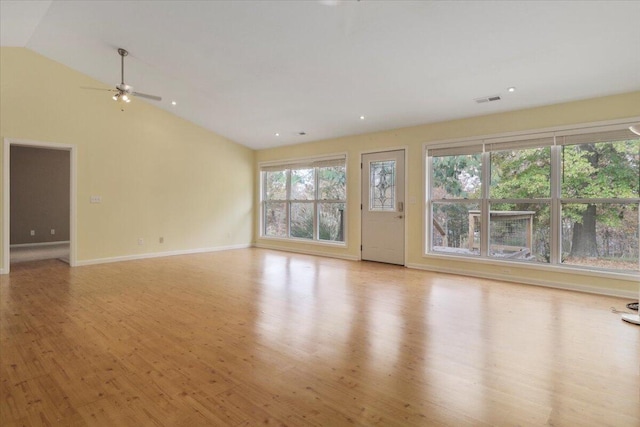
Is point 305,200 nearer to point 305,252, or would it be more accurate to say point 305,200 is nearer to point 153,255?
point 305,252

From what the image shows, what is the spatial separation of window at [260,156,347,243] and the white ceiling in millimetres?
1642

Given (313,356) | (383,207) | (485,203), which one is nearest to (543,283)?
(485,203)

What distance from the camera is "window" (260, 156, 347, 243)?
7094 millimetres

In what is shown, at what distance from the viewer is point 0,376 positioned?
2.10 metres

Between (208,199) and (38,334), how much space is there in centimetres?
507

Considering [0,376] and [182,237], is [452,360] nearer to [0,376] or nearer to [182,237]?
[0,376]

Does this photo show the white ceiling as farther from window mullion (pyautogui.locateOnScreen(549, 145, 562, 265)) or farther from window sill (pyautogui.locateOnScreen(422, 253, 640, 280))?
window sill (pyautogui.locateOnScreen(422, 253, 640, 280))

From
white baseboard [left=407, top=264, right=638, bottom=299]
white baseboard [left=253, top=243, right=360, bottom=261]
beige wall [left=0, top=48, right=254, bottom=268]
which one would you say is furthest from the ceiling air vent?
beige wall [left=0, top=48, right=254, bottom=268]

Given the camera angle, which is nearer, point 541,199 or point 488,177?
point 541,199

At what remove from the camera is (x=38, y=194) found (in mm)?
8555

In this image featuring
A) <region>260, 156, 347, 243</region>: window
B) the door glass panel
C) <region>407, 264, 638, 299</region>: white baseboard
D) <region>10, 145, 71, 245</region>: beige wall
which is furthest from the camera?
<region>10, 145, 71, 245</region>: beige wall

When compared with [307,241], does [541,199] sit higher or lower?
higher

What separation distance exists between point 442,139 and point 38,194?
9.91 meters

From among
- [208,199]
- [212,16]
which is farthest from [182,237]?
[212,16]
